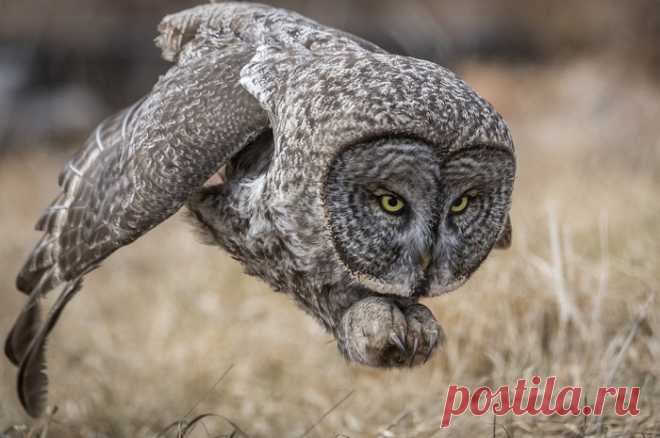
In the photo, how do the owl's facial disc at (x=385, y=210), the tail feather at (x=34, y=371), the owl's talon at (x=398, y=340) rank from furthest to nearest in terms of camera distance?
1. the tail feather at (x=34, y=371)
2. the owl's talon at (x=398, y=340)
3. the owl's facial disc at (x=385, y=210)

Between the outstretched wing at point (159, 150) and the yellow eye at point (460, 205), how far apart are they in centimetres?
84

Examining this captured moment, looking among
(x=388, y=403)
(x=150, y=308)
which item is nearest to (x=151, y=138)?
(x=388, y=403)

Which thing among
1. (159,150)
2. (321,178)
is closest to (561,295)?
(321,178)

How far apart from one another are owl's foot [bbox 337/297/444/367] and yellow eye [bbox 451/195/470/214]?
15.8 inches

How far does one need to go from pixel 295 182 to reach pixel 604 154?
6.57 meters

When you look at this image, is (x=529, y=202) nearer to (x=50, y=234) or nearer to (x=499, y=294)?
(x=499, y=294)

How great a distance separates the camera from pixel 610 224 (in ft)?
19.9

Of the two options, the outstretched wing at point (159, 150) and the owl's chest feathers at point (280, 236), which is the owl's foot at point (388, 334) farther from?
the outstretched wing at point (159, 150)

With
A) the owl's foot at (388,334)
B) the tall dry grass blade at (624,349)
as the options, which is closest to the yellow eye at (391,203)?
the owl's foot at (388,334)

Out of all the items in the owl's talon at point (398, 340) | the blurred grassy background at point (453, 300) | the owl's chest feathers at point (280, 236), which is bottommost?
the blurred grassy background at point (453, 300)

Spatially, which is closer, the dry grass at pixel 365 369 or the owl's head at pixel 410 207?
the owl's head at pixel 410 207

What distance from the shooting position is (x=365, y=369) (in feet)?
18.1

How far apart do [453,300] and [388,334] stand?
230 centimetres

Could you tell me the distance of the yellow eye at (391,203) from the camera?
296 cm
